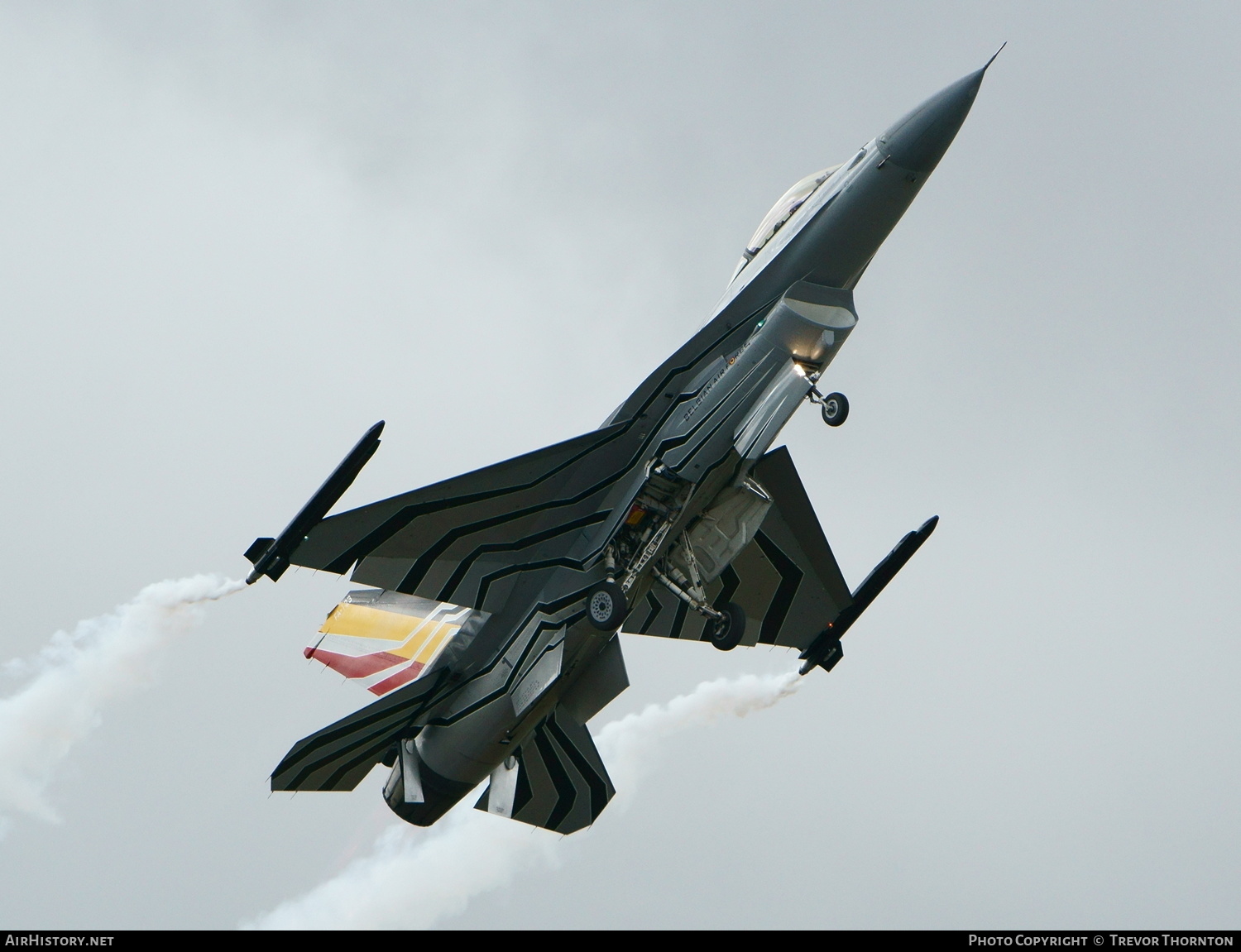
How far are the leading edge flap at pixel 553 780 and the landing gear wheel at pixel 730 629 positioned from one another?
2726 millimetres

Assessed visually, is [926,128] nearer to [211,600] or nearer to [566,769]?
[566,769]

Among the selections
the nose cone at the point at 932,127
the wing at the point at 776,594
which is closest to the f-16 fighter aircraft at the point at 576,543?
the nose cone at the point at 932,127

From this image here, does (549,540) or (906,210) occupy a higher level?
(906,210)

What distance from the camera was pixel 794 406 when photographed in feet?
67.6

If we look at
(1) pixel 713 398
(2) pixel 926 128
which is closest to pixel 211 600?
(1) pixel 713 398

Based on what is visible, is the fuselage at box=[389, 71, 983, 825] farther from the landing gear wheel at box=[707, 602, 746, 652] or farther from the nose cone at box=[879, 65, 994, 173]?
the landing gear wheel at box=[707, 602, 746, 652]

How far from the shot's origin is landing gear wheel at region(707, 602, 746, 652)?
21.9 metres

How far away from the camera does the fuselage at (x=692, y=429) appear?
2091cm

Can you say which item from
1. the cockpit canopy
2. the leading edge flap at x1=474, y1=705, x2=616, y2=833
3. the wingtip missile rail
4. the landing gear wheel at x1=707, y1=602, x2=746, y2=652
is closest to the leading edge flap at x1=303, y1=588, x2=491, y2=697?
the leading edge flap at x1=474, y1=705, x2=616, y2=833

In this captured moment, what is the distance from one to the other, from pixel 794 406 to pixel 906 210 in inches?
119

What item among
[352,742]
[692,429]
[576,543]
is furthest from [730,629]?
[352,742]

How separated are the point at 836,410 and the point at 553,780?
23.1ft

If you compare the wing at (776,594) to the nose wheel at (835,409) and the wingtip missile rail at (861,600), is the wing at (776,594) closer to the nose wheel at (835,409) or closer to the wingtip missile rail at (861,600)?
the wingtip missile rail at (861,600)

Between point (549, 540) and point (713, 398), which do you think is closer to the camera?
point (713, 398)
